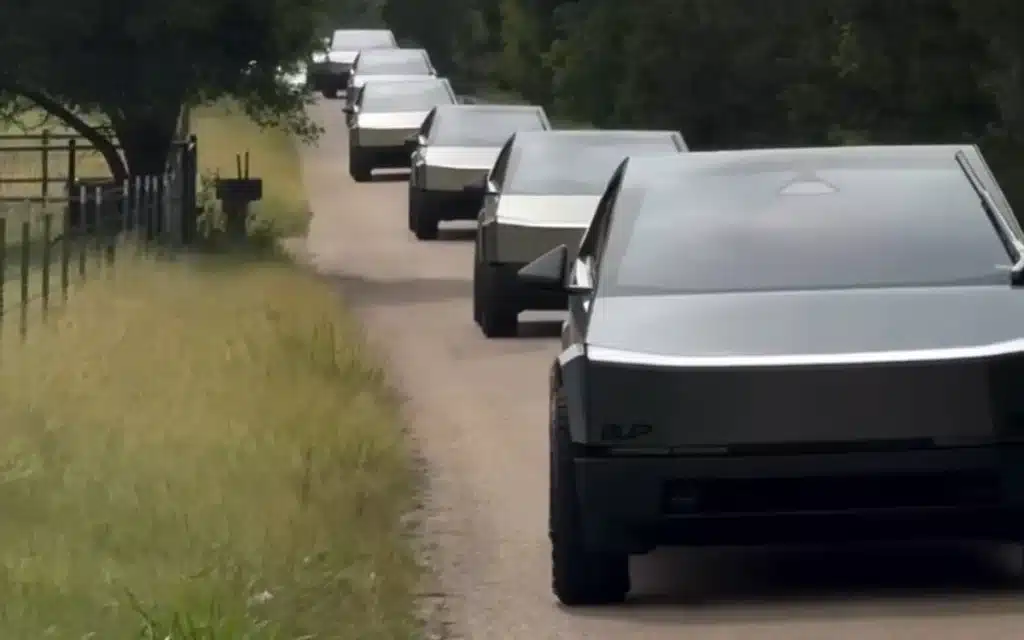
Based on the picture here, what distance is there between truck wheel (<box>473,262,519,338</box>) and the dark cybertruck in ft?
35.8

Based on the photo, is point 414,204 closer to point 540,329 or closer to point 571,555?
point 540,329

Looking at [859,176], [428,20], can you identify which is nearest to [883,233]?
[859,176]

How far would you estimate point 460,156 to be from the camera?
3328 centimetres

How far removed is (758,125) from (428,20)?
42.3 metres

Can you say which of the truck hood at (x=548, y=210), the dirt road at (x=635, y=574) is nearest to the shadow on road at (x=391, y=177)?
the truck hood at (x=548, y=210)

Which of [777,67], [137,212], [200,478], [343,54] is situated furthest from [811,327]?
[343,54]

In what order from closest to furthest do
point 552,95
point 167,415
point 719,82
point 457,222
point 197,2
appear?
point 167,415 → point 197,2 → point 457,222 → point 719,82 → point 552,95

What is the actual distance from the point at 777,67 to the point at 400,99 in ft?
36.5

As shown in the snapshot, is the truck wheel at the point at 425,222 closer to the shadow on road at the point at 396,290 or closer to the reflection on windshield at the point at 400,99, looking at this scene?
the shadow on road at the point at 396,290

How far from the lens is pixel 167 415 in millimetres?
13977

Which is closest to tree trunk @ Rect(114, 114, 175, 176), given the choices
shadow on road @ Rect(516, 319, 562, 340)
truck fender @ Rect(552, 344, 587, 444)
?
shadow on road @ Rect(516, 319, 562, 340)

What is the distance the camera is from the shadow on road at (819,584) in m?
9.48

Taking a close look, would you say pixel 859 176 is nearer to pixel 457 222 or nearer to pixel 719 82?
pixel 457 222

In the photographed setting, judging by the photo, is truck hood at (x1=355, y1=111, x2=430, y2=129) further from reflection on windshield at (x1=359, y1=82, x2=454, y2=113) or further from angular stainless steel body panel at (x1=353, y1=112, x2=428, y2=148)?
reflection on windshield at (x1=359, y1=82, x2=454, y2=113)
